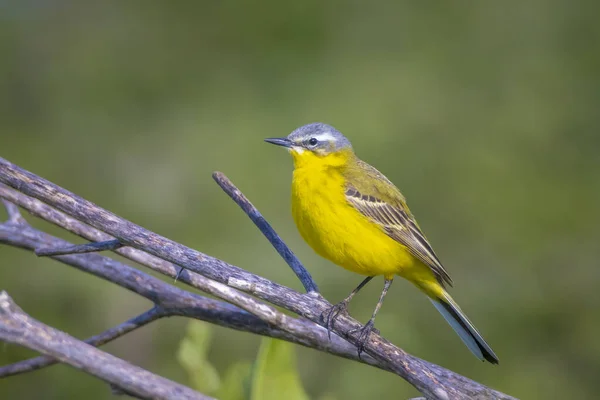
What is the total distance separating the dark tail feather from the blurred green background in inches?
33.6

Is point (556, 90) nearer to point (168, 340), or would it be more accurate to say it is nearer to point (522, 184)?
point (522, 184)

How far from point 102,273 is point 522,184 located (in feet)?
14.7

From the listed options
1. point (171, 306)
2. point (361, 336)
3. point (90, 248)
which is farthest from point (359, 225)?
point (90, 248)

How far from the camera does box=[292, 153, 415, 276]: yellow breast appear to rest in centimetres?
338

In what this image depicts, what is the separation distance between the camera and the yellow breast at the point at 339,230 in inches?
133

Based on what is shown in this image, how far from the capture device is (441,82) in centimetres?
775

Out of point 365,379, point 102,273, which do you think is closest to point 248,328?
point 102,273

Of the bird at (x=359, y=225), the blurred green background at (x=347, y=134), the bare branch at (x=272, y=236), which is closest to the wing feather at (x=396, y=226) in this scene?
the bird at (x=359, y=225)

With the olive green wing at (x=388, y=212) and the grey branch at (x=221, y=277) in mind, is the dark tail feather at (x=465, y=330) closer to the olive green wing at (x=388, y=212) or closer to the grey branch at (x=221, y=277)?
the olive green wing at (x=388, y=212)

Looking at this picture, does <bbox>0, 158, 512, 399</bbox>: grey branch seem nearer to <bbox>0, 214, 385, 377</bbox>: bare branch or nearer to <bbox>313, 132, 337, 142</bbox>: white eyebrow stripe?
<bbox>0, 214, 385, 377</bbox>: bare branch

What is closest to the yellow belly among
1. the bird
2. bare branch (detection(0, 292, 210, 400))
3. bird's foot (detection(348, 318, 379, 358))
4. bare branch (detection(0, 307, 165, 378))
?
the bird

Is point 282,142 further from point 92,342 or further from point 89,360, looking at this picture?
point 89,360

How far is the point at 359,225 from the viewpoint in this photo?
11.5ft

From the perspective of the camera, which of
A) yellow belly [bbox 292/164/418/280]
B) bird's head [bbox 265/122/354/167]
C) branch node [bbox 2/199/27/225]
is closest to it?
branch node [bbox 2/199/27/225]
